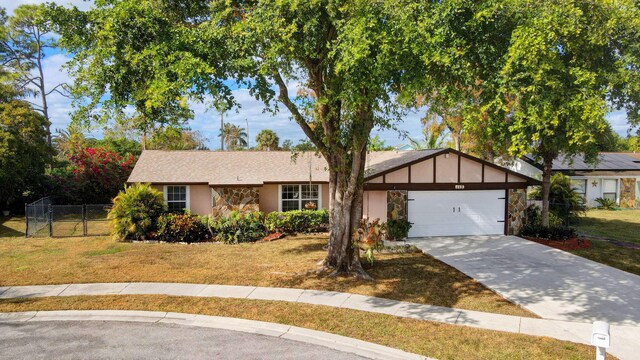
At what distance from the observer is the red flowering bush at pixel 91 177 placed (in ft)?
92.9

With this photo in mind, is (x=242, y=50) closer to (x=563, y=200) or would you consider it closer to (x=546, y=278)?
(x=546, y=278)

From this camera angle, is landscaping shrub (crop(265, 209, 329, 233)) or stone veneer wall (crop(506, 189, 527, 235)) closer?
stone veneer wall (crop(506, 189, 527, 235))

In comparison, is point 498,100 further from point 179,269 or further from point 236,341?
point 179,269

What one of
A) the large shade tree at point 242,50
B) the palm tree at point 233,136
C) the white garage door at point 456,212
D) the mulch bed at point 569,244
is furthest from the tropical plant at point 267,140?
the large shade tree at point 242,50

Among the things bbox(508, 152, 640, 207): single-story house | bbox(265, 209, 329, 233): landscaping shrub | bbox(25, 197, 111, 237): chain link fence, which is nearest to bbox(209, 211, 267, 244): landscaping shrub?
bbox(265, 209, 329, 233): landscaping shrub

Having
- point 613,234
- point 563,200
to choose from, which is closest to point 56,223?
point 563,200

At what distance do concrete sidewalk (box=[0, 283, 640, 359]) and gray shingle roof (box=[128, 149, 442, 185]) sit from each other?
9353 mm

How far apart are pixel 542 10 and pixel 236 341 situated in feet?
32.7

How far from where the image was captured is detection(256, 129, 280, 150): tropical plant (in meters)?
57.4

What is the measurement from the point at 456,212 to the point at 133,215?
14854 millimetres

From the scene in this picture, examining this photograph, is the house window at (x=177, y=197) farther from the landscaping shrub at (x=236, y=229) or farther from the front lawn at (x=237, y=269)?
the front lawn at (x=237, y=269)

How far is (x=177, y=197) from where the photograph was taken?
21.8 meters

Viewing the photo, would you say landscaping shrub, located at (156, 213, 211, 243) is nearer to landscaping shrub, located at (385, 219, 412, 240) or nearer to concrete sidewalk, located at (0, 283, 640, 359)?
concrete sidewalk, located at (0, 283, 640, 359)

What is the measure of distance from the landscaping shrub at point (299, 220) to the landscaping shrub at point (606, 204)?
2349 centimetres
